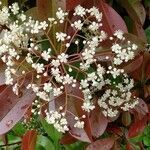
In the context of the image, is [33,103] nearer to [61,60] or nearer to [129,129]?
[61,60]

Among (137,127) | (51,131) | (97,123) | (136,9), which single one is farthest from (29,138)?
(136,9)

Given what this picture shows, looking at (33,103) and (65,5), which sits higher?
(65,5)

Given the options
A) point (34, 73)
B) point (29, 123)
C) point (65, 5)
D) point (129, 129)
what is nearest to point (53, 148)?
point (29, 123)

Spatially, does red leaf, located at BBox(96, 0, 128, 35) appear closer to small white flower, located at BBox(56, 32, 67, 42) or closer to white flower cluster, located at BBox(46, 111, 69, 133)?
small white flower, located at BBox(56, 32, 67, 42)

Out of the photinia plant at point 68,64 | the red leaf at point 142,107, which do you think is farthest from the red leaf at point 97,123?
the red leaf at point 142,107

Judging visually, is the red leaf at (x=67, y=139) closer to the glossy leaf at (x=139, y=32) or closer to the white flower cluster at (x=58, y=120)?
the white flower cluster at (x=58, y=120)
